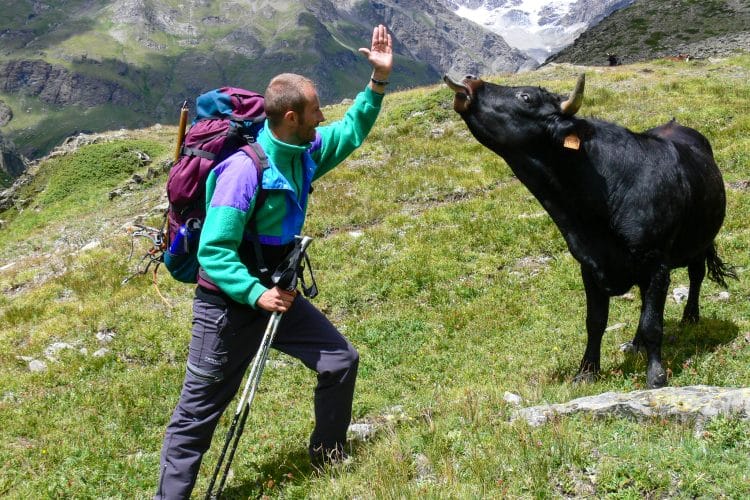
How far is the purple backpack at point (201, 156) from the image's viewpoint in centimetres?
492

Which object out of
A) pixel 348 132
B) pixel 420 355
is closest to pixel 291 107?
pixel 348 132

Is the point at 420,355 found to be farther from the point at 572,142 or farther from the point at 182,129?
the point at 182,129

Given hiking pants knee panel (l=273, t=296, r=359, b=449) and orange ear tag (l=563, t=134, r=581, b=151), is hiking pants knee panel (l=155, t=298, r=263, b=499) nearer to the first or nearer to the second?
hiking pants knee panel (l=273, t=296, r=359, b=449)

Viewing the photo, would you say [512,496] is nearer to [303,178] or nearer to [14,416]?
[303,178]

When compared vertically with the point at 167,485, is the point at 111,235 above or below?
below

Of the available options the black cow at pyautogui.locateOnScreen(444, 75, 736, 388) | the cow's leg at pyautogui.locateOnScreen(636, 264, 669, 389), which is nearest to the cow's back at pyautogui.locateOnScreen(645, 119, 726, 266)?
the black cow at pyautogui.locateOnScreen(444, 75, 736, 388)

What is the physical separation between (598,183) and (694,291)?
9.98 feet

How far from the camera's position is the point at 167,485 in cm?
502

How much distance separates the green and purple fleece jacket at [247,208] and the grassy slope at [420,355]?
1.99 m

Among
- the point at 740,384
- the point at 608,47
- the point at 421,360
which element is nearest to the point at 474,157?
the point at 421,360

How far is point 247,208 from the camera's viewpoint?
183 inches

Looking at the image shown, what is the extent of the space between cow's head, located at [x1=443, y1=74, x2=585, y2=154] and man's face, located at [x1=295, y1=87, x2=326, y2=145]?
1866mm

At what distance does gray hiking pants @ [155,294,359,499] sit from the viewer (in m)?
5.04

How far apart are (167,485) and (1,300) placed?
42.7ft
